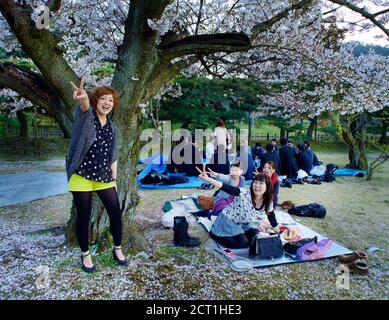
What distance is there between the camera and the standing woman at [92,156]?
8.71ft

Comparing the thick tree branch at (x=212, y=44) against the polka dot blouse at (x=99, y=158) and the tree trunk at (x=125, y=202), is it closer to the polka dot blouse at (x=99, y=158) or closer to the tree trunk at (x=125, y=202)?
the tree trunk at (x=125, y=202)

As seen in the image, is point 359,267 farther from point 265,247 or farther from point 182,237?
point 182,237

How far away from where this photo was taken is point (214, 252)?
3830mm

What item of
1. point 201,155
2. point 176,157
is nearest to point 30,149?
point 176,157

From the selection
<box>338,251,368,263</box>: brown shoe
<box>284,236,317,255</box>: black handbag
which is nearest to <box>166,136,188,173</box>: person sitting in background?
<box>284,236,317,255</box>: black handbag

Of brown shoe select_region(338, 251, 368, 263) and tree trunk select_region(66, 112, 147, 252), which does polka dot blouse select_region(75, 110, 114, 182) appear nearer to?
tree trunk select_region(66, 112, 147, 252)

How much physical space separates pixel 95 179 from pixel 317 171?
875 cm

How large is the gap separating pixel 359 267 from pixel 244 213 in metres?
1.42

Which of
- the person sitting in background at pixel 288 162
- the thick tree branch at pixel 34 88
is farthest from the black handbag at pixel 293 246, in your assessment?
the person sitting in background at pixel 288 162

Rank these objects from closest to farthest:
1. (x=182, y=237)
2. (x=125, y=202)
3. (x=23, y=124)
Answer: (x=125, y=202) → (x=182, y=237) → (x=23, y=124)

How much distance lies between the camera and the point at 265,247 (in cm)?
356

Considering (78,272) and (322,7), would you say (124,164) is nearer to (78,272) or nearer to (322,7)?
(78,272)

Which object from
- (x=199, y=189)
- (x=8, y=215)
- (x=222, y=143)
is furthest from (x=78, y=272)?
(x=222, y=143)

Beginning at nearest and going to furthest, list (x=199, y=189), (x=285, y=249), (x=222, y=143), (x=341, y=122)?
1. (x=285, y=249)
2. (x=199, y=189)
3. (x=222, y=143)
4. (x=341, y=122)
